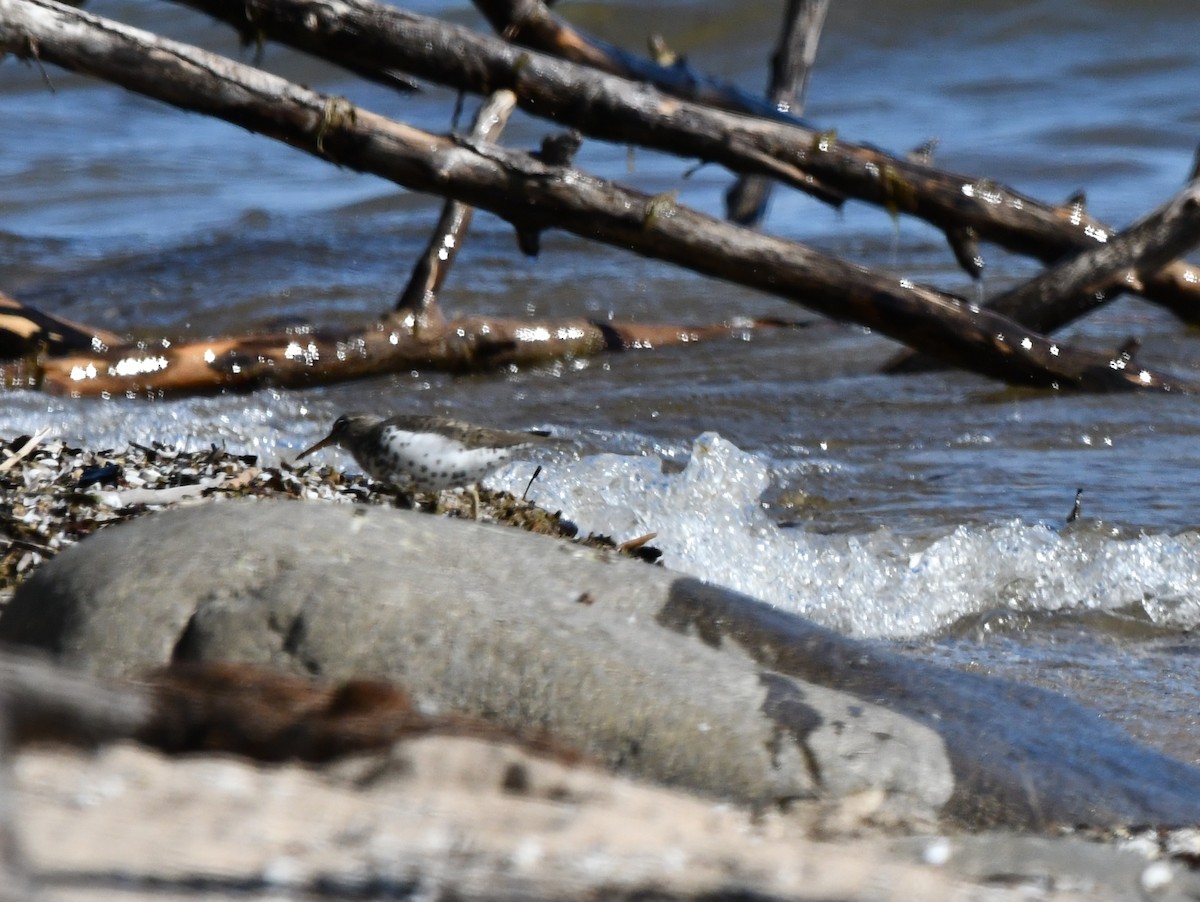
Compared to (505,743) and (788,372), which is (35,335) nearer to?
(788,372)

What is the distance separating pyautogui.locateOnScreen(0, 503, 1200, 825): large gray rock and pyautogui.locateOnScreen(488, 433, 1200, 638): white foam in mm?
1473

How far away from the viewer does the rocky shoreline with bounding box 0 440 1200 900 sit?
84.7 inches

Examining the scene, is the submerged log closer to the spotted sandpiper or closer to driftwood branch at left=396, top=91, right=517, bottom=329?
driftwood branch at left=396, top=91, right=517, bottom=329

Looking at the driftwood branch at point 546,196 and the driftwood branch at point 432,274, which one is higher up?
the driftwood branch at point 546,196

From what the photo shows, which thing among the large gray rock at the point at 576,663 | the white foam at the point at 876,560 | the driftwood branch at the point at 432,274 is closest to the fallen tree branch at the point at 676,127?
the driftwood branch at the point at 432,274

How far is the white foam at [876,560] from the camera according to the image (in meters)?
4.95

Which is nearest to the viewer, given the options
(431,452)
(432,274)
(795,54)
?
(431,452)

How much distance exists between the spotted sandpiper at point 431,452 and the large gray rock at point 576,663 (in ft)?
3.56

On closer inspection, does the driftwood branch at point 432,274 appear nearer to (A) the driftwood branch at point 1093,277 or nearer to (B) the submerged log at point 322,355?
(B) the submerged log at point 322,355

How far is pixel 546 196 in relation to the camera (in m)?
6.64

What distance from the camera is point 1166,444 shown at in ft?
22.2

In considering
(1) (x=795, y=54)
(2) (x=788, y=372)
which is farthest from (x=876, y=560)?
(1) (x=795, y=54)

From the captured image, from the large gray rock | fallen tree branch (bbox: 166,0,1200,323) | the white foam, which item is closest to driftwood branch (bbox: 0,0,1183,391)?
fallen tree branch (bbox: 166,0,1200,323)

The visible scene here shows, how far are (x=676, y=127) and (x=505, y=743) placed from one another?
211 inches
